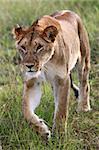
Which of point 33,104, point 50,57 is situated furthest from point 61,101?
point 50,57

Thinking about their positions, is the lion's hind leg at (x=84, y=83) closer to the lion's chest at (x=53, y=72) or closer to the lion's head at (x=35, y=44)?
the lion's chest at (x=53, y=72)

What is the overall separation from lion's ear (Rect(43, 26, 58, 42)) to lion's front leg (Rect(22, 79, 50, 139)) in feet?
1.15

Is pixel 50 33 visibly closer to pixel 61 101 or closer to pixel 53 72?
pixel 53 72

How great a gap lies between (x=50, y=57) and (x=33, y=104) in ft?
1.51

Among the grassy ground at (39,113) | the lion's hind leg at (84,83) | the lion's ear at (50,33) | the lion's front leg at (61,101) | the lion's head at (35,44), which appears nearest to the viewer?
the lion's head at (35,44)

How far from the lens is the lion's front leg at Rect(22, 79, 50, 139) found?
13.1 ft

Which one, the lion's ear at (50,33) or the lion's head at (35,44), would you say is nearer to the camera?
the lion's head at (35,44)

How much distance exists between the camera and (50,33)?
384 centimetres

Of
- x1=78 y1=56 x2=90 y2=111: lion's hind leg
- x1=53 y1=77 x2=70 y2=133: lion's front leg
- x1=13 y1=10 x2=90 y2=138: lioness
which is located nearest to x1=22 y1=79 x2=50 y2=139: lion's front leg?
x1=13 y1=10 x2=90 y2=138: lioness

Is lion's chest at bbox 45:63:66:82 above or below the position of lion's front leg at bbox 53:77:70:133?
above

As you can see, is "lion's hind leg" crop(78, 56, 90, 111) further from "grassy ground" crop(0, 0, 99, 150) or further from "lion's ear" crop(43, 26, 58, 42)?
"lion's ear" crop(43, 26, 58, 42)

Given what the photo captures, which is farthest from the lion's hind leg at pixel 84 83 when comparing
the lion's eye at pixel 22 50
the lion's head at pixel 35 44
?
the lion's eye at pixel 22 50

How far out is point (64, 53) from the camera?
412 cm

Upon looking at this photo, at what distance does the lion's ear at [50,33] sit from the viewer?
12.5 ft
